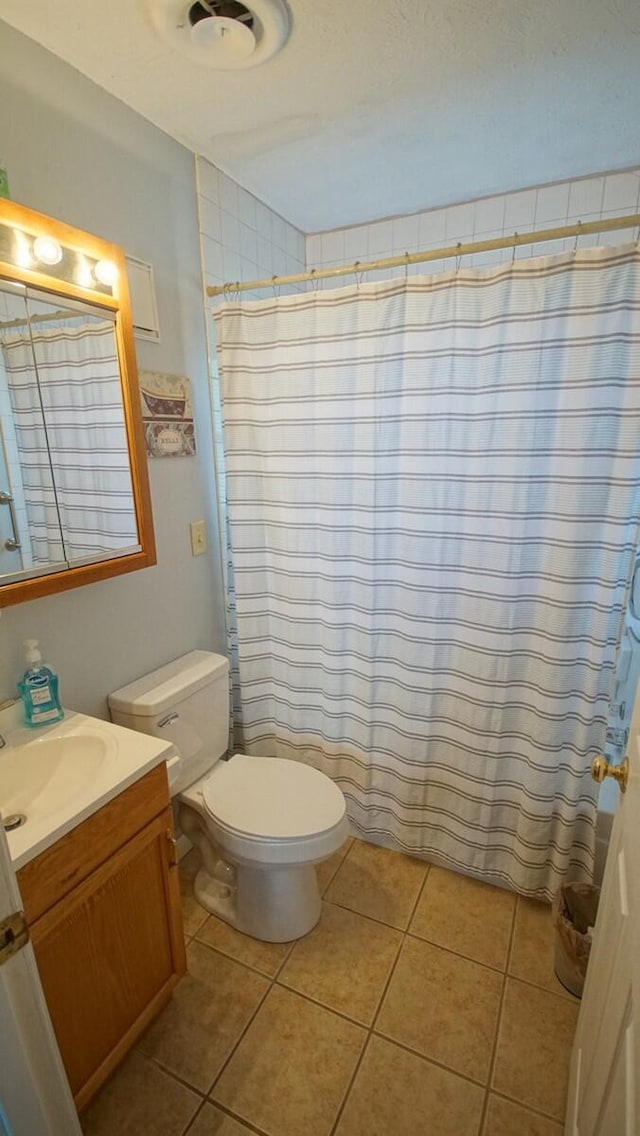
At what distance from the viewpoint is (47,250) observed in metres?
1.17

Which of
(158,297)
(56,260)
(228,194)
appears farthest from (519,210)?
(56,260)

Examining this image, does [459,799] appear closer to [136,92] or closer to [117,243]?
[117,243]

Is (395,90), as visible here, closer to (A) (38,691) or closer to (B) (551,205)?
(B) (551,205)

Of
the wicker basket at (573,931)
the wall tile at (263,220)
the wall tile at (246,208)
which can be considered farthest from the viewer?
the wall tile at (263,220)

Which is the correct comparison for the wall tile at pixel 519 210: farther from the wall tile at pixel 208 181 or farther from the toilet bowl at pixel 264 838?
the toilet bowl at pixel 264 838

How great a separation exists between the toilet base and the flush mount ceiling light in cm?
209

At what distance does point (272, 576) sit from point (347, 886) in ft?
3.66

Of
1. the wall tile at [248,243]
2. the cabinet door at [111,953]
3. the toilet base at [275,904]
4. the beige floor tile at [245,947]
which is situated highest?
the wall tile at [248,243]

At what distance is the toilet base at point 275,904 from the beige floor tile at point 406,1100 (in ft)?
1.19

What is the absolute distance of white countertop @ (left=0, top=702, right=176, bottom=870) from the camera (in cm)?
99

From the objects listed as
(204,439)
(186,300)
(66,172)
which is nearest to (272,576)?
(204,439)

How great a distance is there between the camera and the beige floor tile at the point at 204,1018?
124 cm

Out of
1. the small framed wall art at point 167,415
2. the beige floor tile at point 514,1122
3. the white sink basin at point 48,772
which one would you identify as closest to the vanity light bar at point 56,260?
the small framed wall art at point 167,415

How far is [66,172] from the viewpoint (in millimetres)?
1266
